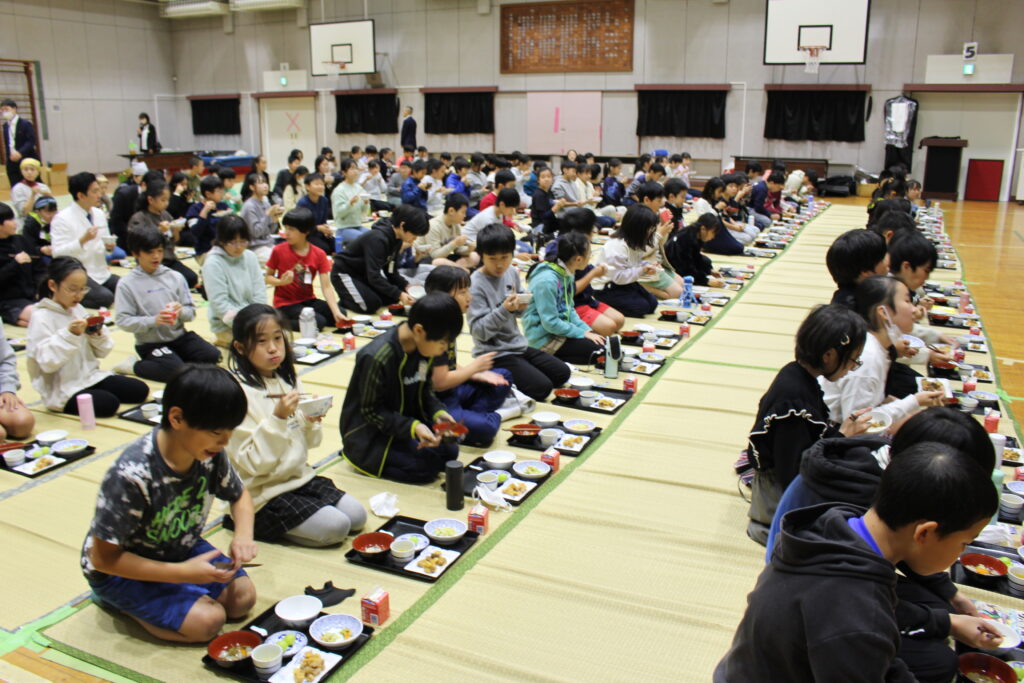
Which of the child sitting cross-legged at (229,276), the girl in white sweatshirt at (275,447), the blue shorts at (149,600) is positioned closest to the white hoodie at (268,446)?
the girl in white sweatshirt at (275,447)

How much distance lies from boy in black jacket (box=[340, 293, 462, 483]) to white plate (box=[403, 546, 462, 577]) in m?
0.56

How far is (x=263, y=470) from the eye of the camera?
3363 millimetres

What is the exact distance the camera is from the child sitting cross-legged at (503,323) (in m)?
5.15

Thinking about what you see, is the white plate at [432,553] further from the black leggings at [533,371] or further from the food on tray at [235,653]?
the black leggings at [533,371]

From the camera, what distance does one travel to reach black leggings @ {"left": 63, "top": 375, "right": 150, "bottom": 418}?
193 inches

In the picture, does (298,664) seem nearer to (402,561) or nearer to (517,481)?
(402,561)

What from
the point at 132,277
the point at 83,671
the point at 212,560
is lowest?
the point at 83,671

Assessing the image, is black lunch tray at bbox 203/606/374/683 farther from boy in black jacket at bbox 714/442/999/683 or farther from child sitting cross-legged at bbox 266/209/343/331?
child sitting cross-legged at bbox 266/209/343/331

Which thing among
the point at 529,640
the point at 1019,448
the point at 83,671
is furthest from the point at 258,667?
the point at 1019,448

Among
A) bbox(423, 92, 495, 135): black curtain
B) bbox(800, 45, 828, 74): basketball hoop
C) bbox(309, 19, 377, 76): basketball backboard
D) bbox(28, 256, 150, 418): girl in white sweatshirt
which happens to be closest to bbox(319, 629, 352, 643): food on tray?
bbox(28, 256, 150, 418): girl in white sweatshirt

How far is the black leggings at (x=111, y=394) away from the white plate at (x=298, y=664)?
112 inches

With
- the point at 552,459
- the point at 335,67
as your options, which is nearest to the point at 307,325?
the point at 552,459

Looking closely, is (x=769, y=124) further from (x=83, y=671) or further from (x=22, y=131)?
(x=83, y=671)

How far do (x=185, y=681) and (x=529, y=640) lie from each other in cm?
116
